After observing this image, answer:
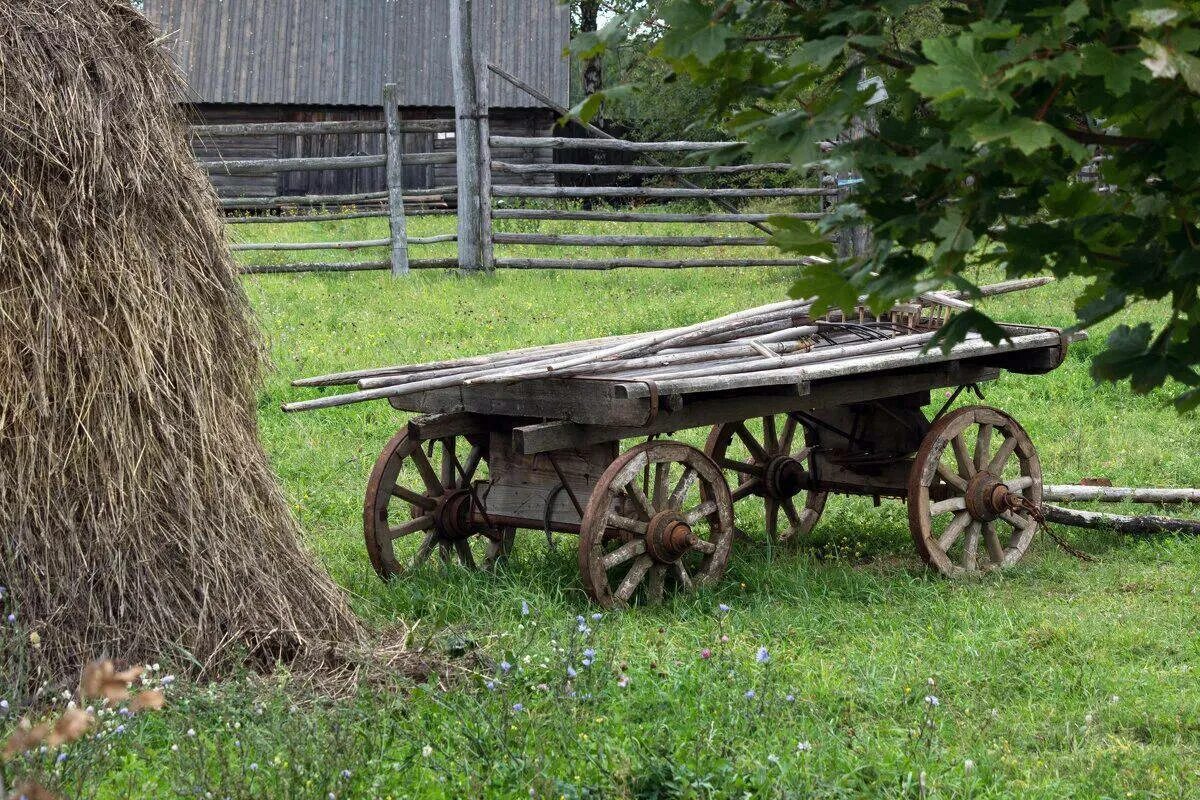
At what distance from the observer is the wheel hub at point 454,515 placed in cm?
596

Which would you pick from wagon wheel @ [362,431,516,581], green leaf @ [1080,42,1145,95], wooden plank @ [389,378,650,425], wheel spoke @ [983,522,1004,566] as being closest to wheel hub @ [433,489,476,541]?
wagon wheel @ [362,431,516,581]

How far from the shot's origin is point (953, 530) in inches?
248

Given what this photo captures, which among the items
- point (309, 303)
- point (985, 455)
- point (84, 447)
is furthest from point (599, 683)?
point (309, 303)

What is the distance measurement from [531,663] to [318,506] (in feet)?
10.2

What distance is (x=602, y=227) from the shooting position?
17.4m

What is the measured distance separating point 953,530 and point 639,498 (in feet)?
5.83

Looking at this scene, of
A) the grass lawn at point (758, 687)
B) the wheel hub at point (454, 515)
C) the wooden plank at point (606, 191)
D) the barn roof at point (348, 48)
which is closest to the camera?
the grass lawn at point (758, 687)

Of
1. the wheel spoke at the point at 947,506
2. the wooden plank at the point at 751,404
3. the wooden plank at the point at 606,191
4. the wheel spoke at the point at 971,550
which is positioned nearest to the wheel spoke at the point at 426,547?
the wooden plank at the point at 751,404

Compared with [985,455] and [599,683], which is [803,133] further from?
[985,455]

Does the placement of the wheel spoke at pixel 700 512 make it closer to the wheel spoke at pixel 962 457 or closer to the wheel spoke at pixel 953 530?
the wheel spoke at pixel 953 530

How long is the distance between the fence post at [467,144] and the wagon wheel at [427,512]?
6533 mm

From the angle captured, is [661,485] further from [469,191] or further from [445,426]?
[469,191]

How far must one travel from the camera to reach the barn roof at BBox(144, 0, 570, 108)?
857 inches

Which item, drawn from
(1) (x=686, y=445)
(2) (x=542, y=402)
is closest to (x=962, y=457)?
(1) (x=686, y=445)
